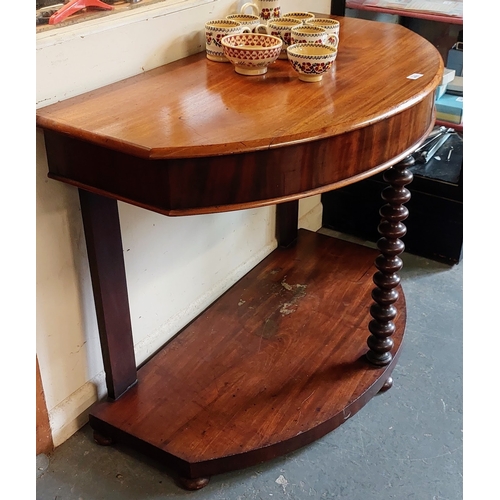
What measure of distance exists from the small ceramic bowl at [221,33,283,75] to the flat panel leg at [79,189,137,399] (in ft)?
1.22

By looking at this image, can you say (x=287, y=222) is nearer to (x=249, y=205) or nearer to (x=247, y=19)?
(x=247, y=19)

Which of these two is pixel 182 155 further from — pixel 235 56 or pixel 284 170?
pixel 235 56

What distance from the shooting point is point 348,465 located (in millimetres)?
1315

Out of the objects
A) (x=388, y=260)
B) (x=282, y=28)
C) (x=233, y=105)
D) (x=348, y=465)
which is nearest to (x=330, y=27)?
(x=282, y=28)

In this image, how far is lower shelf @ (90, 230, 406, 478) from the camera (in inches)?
49.6

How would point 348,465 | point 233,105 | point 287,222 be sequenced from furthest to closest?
point 287,222
point 348,465
point 233,105

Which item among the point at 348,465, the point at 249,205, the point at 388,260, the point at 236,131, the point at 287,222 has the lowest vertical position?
the point at 348,465

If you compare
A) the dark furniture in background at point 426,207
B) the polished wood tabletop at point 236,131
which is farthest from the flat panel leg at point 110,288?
the dark furniture in background at point 426,207

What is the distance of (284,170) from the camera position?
964 millimetres

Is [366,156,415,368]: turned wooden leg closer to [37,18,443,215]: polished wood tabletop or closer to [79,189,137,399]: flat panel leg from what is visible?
[37,18,443,215]: polished wood tabletop

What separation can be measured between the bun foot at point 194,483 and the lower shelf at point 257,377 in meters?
0.02

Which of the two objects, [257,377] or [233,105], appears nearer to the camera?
[233,105]

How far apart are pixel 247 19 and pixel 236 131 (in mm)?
539

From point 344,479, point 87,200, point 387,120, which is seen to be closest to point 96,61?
point 87,200
